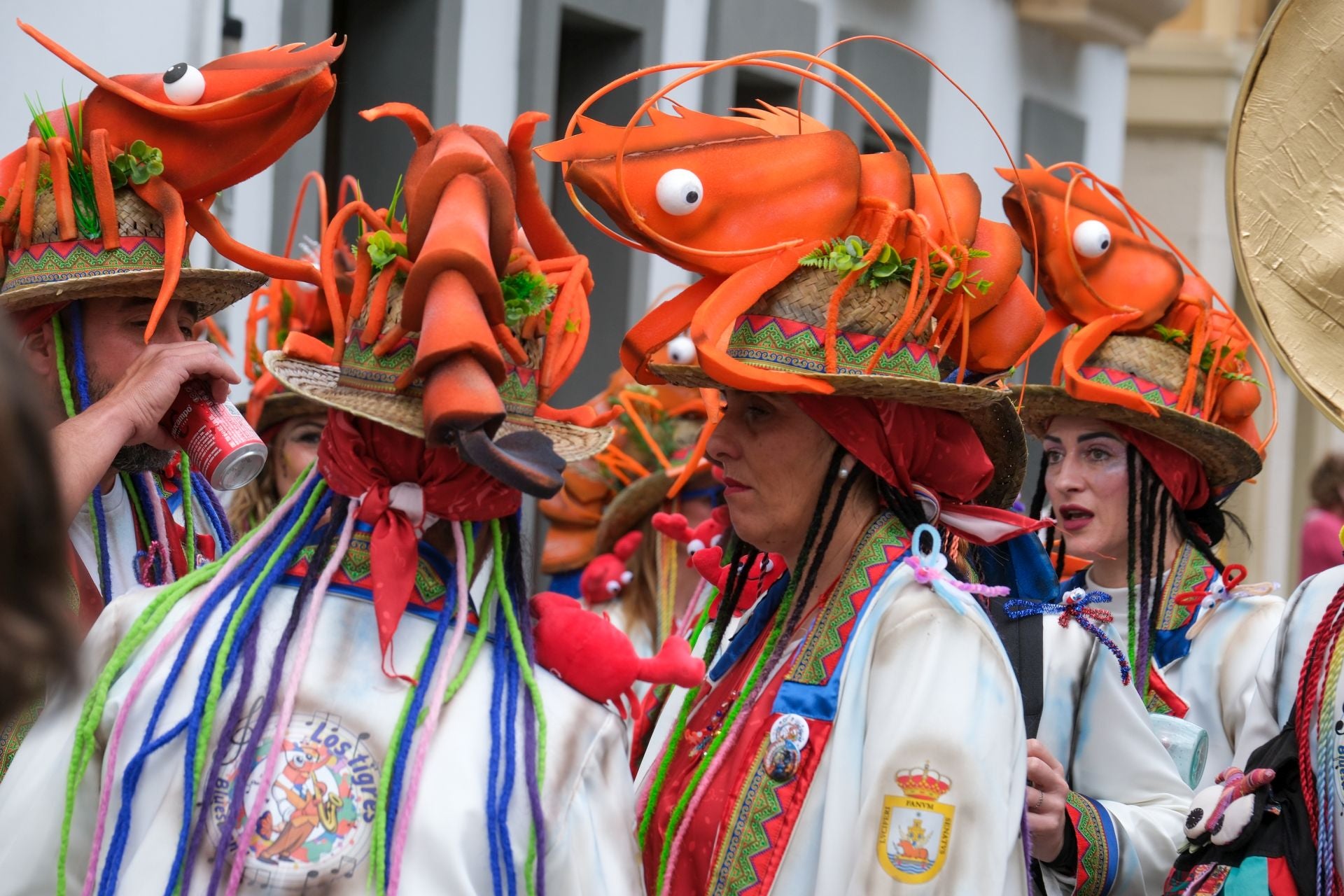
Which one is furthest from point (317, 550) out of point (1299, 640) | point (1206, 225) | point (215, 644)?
point (1206, 225)

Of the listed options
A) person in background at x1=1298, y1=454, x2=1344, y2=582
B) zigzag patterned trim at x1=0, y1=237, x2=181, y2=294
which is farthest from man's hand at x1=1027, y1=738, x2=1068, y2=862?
person in background at x1=1298, y1=454, x2=1344, y2=582

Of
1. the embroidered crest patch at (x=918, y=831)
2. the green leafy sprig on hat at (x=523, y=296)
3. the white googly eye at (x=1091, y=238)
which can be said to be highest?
the white googly eye at (x=1091, y=238)

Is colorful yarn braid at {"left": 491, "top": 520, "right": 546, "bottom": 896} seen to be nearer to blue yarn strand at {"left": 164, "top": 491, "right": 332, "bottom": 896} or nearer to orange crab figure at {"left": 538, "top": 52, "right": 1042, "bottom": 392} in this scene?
blue yarn strand at {"left": 164, "top": 491, "right": 332, "bottom": 896}

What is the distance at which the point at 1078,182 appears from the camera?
15.7 ft

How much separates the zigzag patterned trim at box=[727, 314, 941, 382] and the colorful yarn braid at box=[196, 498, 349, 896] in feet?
2.77

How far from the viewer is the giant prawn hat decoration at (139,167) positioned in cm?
341

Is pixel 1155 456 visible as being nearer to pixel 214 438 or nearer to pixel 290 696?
pixel 214 438

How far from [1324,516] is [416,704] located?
356 inches

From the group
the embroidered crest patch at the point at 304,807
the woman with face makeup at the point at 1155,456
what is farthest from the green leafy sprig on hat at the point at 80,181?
the woman with face makeup at the point at 1155,456

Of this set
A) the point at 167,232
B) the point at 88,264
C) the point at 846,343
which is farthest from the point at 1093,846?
the point at 88,264

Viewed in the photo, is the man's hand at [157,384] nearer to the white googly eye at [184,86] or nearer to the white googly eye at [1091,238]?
the white googly eye at [184,86]

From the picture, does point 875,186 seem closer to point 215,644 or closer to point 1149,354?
point 215,644

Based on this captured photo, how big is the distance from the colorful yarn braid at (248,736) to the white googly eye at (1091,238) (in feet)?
8.30

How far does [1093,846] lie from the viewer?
3236 mm
